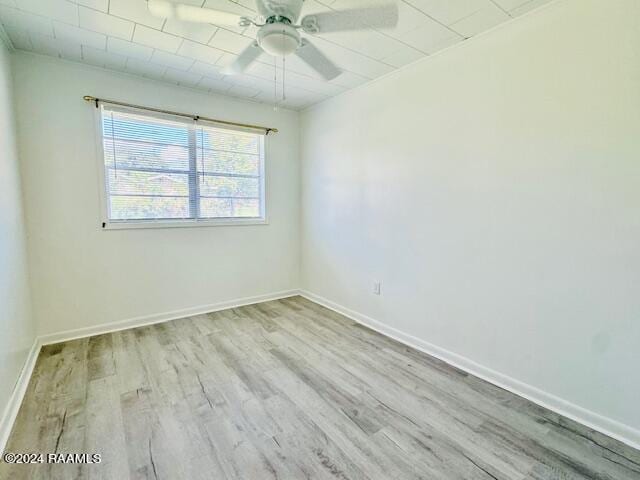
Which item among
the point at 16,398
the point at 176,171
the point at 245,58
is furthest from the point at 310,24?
the point at 16,398

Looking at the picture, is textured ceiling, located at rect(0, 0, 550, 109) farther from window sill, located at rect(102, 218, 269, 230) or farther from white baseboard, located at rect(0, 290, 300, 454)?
white baseboard, located at rect(0, 290, 300, 454)

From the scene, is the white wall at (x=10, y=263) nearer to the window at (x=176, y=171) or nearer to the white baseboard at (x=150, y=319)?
the white baseboard at (x=150, y=319)

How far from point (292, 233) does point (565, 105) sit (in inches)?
121

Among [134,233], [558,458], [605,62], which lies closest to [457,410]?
[558,458]

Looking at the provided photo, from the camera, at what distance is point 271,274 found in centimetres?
405

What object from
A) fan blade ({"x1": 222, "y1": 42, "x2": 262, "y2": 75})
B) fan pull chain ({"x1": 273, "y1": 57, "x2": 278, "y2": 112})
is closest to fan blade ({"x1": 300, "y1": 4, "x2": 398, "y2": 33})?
fan blade ({"x1": 222, "y1": 42, "x2": 262, "y2": 75})

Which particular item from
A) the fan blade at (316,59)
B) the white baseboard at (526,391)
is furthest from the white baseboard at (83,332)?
the fan blade at (316,59)

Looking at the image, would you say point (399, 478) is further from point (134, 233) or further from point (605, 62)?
point (134, 233)

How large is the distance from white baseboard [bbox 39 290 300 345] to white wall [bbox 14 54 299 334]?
0.14 ft

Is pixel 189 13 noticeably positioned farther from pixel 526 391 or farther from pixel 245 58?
pixel 526 391

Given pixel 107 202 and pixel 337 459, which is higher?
pixel 107 202

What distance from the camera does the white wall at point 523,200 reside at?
1644 mm

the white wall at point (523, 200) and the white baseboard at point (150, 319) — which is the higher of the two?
the white wall at point (523, 200)

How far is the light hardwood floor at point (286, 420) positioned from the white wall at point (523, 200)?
1.25 feet
